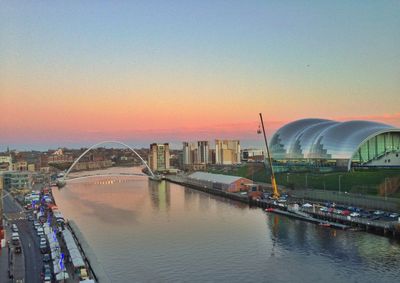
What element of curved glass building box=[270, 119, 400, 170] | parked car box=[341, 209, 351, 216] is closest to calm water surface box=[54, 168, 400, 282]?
parked car box=[341, 209, 351, 216]

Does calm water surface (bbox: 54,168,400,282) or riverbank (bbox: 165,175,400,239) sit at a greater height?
riverbank (bbox: 165,175,400,239)

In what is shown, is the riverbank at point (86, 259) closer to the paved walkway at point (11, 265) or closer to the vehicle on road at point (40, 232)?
the vehicle on road at point (40, 232)

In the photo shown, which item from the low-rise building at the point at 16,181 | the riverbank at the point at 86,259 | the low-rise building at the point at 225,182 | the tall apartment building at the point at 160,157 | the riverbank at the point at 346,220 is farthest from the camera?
the tall apartment building at the point at 160,157

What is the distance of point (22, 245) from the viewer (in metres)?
13.1

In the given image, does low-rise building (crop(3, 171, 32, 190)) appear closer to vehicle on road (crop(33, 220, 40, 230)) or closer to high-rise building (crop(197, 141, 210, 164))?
vehicle on road (crop(33, 220, 40, 230))

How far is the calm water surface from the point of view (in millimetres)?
11141

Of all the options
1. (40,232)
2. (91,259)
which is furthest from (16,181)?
(91,259)

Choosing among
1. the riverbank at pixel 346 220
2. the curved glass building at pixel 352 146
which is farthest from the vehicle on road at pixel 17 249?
the curved glass building at pixel 352 146

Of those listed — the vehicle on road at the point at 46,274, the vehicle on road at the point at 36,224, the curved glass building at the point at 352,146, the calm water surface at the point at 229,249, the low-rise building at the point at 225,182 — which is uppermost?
the curved glass building at the point at 352,146

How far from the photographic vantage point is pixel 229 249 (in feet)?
45.1

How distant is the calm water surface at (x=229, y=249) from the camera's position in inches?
439

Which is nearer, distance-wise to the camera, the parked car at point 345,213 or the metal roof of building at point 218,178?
the parked car at point 345,213

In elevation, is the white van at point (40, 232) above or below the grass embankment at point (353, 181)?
below

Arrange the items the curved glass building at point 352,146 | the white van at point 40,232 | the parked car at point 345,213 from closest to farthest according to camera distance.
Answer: the white van at point 40,232, the parked car at point 345,213, the curved glass building at point 352,146
